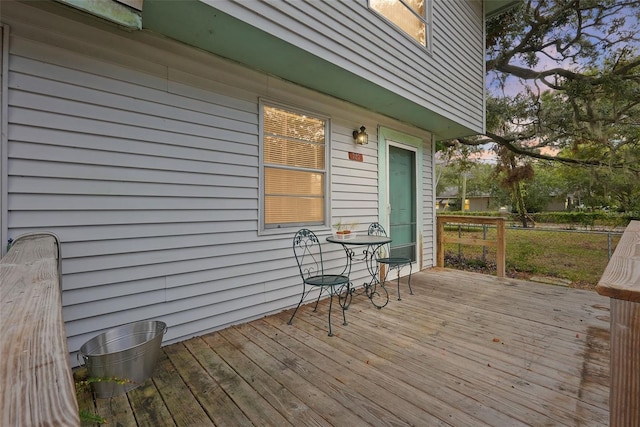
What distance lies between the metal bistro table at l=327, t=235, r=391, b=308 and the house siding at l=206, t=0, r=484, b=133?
1.73m

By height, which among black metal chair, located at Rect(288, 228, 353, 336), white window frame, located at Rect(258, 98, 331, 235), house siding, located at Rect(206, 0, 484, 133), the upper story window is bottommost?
black metal chair, located at Rect(288, 228, 353, 336)

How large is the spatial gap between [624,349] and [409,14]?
4222mm

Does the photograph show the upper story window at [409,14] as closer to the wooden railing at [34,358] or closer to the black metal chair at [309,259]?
the black metal chair at [309,259]

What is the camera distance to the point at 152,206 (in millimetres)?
2391

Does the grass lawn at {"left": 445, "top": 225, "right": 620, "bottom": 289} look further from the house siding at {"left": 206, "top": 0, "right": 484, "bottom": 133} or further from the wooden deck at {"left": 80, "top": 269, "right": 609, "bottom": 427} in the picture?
the wooden deck at {"left": 80, "top": 269, "right": 609, "bottom": 427}

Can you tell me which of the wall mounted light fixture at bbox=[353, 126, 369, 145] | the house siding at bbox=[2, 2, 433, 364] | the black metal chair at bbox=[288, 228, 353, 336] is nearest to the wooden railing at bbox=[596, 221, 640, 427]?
the black metal chair at bbox=[288, 228, 353, 336]

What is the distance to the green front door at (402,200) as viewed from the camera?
4.76 metres

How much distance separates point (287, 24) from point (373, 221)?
2.83m

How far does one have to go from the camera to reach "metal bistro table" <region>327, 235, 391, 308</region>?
10.6ft

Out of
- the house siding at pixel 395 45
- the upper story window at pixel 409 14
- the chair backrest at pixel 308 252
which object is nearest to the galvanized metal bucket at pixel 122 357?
the chair backrest at pixel 308 252

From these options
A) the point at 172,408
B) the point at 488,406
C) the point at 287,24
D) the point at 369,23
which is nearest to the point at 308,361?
the point at 172,408

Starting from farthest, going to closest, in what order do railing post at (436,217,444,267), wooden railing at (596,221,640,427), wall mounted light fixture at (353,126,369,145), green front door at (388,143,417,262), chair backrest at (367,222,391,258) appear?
1. railing post at (436,217,444,267)
2. green front door at (388,143,417,262)
3. chair backrest at (367,222,391,258)
4. wall mounted light fixture at (353,126,369,145)
5. wooden railing at (596,221,640,427)

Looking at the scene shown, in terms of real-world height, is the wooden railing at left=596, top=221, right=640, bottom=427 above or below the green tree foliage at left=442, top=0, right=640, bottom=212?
below

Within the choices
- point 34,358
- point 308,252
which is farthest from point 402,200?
point 34,358
